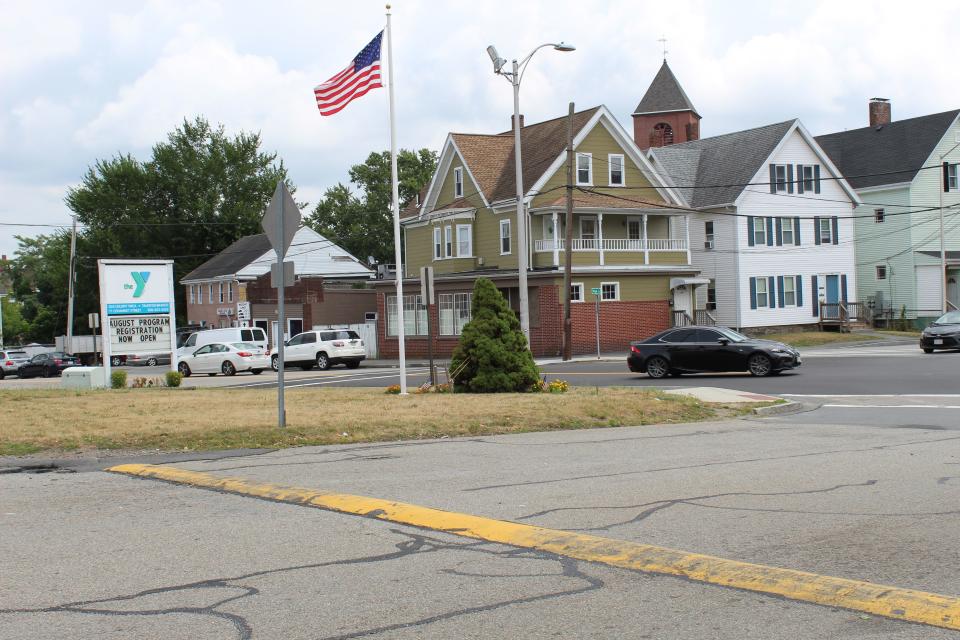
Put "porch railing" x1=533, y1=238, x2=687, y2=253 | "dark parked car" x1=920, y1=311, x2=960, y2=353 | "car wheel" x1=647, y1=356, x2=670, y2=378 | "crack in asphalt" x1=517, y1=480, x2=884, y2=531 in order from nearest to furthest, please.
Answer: "crack in asphalt" x1=517, y1=480, x2=884, y2=531, "car wheel" x1=647, y1=356, x2=670, y2=378, "dark parked car" x1=920, y1=311, x2=960, y2=353, "porch railing" x1=533, y1=238, x2=687, y2=253

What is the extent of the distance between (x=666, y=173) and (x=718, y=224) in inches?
150

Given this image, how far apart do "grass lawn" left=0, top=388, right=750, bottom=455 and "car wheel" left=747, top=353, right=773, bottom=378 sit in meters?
7.77

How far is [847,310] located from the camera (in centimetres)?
5241

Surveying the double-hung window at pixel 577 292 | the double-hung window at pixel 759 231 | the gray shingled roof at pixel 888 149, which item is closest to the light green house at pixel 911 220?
the gray shingled roof at pixel 888 149

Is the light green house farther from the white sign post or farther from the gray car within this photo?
the gray car

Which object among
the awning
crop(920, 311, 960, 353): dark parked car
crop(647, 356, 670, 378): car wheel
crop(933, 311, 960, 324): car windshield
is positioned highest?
the awning

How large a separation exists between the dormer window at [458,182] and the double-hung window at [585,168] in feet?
21.5

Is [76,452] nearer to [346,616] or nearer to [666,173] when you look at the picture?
[346,616]

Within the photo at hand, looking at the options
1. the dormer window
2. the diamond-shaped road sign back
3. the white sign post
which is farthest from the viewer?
the dormer window

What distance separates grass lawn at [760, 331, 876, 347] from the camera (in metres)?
44.8

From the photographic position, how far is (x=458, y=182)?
50.0 meters

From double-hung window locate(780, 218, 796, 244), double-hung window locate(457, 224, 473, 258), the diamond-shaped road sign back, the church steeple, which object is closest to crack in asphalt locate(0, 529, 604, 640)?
the diamond-shaped road sign back

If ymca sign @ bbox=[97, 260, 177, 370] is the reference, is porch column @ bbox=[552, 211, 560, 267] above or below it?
above

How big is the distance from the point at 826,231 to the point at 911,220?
560 cm
